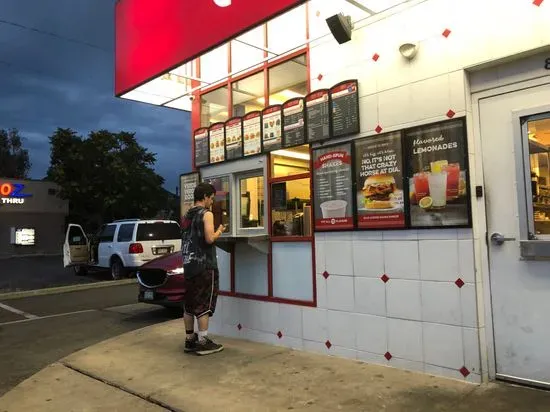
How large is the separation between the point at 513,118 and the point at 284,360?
335cm

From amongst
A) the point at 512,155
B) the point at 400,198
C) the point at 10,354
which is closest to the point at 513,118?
the point at 512,155

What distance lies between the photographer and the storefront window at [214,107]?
710 cm

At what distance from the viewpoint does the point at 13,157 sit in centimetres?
4684

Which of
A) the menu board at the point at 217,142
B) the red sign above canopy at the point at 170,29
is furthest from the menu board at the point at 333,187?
the menu board at the point at 217,142

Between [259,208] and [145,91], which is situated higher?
[145,91]

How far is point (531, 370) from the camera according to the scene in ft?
13.4

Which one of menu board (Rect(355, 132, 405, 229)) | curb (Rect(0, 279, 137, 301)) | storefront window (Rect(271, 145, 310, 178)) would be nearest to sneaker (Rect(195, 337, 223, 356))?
storefront window (Rect(271, 145, 310, 178))

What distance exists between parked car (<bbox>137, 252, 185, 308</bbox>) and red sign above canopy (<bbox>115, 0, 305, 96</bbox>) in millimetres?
3172

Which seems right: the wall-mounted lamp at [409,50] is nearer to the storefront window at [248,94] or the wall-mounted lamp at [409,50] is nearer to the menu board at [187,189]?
the storefront window at [248,94]

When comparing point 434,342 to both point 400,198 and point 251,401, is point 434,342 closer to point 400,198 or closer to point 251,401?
point 400,198

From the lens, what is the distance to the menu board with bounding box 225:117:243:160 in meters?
6.64

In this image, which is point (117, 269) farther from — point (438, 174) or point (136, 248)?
point (438, 174)

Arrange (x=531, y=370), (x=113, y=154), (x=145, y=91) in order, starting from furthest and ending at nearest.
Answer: (x=113, y=154)
(x=145, y=91)
(x=531, y=370)

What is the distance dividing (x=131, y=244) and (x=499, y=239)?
42.4 feet
